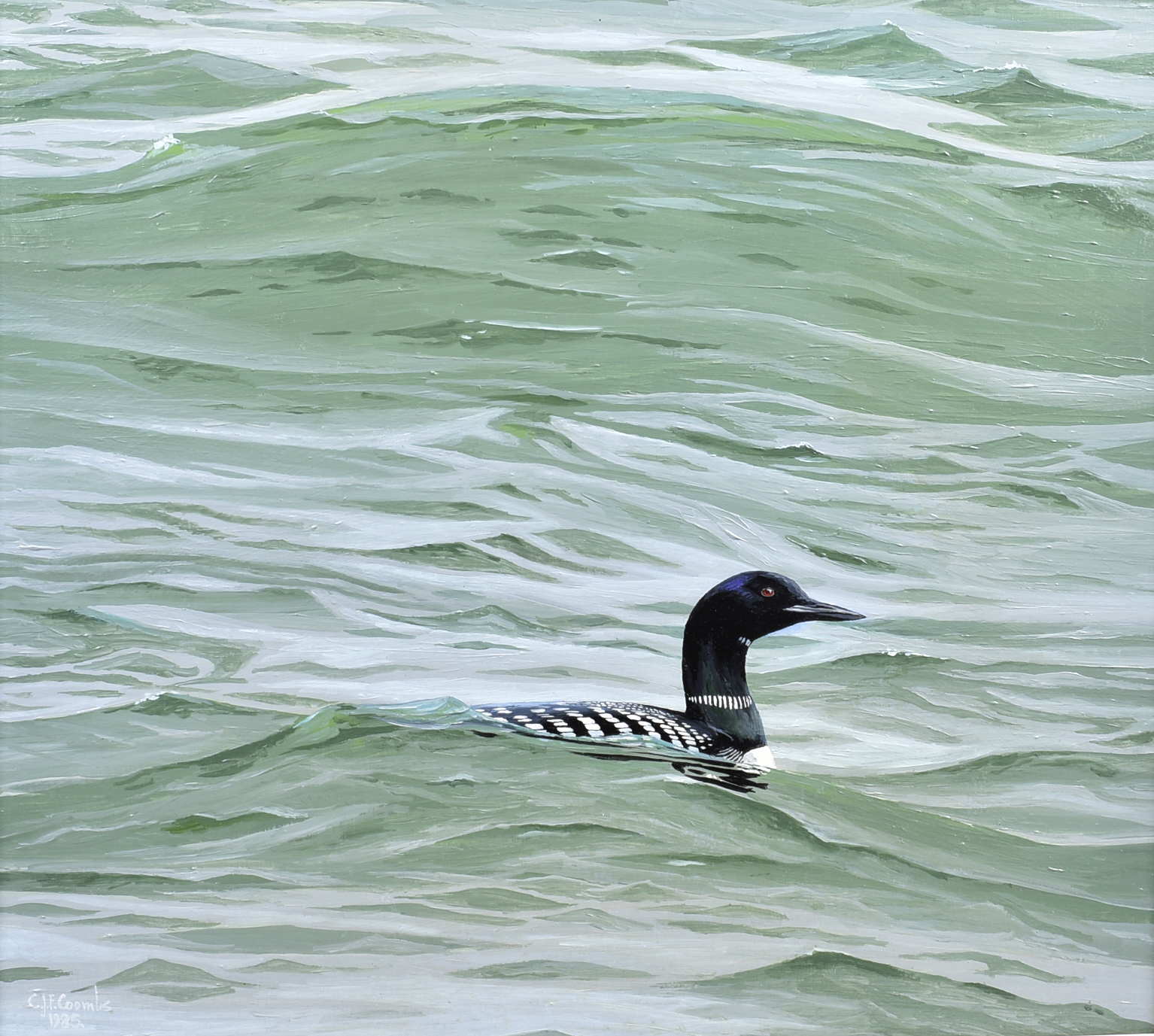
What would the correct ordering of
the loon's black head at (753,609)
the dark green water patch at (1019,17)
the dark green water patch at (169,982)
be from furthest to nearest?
the dark green water patch at (1019,17) → the loon's black head at (753,609) → the dark green water patch at (169,982)

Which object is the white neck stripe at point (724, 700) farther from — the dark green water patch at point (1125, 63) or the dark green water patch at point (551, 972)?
the dark green water patch at point (1125, 63)

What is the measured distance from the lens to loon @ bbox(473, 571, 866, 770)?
5.12 ft

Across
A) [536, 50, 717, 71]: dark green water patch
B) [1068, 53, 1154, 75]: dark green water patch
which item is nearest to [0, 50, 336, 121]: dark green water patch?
[536, 50, 717, 71]: dark green water patch

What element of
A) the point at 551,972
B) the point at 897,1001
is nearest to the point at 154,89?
the point at 551,972

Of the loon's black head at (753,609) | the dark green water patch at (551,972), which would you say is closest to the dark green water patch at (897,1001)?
the dark green water patch at (551,972)

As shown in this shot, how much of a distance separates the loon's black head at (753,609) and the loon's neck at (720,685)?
1 cm

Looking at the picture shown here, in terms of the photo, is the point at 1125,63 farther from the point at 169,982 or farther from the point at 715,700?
the point at 169,982

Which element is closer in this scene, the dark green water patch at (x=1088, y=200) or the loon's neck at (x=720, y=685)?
the loon's neck at (x=720, y=685)

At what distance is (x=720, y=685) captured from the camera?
5.21 feet

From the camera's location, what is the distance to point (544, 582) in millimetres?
1599

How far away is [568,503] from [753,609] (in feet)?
1.10

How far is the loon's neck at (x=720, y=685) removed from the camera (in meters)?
1.58

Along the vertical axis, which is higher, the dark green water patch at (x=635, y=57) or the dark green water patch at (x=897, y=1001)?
the dark green water patch at (x=635, y=57)

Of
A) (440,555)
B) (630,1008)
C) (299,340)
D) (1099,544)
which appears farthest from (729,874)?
(299,340)
